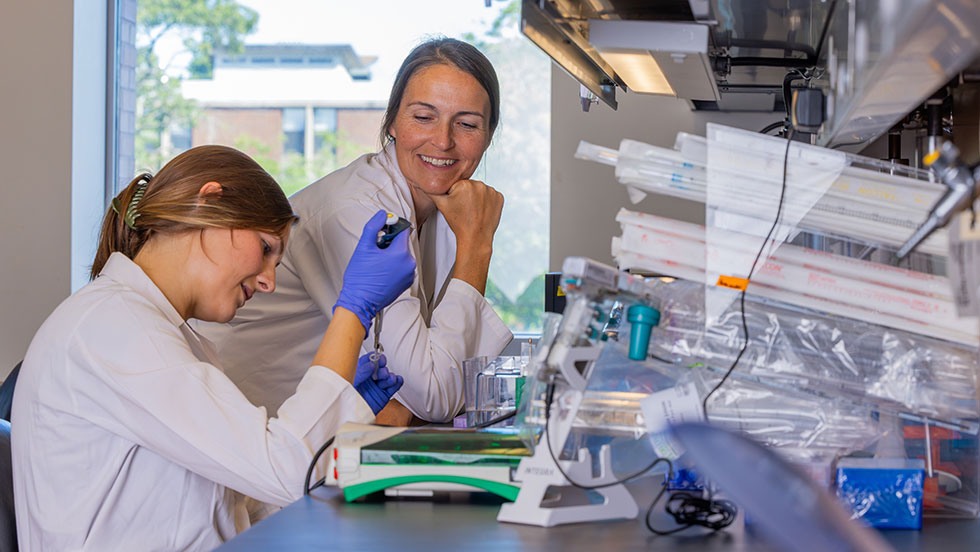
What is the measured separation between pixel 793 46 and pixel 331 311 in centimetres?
102

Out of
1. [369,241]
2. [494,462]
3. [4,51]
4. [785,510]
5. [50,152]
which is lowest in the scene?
[494,462]

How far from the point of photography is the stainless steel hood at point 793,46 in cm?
74

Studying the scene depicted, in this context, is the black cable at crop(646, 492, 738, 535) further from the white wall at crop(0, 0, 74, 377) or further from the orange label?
the white wall at crop(0, 0, 74, 377)

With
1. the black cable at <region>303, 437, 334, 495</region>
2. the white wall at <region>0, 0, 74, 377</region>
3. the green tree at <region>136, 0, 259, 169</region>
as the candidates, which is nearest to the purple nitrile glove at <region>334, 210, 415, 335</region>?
the black cable at <region>303, 437, 334, 495</region>

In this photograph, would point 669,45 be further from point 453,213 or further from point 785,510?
point 785,510

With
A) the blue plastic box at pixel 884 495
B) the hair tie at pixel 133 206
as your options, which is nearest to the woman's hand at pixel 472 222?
the hair tie at pixel 133 206

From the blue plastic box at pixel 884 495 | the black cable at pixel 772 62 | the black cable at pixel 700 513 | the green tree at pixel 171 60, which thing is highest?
the green tree at pixel 171 60

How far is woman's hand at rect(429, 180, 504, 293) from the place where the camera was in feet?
6.84

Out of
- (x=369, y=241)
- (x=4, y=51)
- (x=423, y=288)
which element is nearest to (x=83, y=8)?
(x=4, y=51)

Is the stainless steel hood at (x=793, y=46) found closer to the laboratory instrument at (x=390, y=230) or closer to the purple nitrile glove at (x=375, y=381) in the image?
the laboratory instrument at (x=390, y=230)

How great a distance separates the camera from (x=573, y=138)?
3.25m

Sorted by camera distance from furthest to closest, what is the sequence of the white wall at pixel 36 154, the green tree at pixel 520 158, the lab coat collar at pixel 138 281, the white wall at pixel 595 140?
the green tree at pixel 520 158
the white wall at pixel 36 154
the white wall at pixel 595 140
the lab coat collar at pixel 138 281

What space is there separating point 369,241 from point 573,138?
1718 mm

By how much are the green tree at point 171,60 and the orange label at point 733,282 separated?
2837mm
